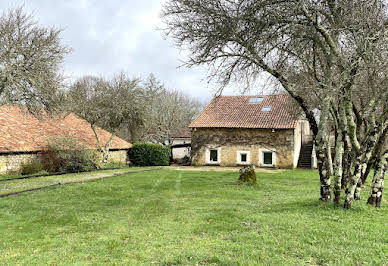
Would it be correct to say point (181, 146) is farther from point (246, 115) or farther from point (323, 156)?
point (323, 156)

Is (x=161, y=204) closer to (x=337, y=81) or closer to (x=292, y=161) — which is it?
(x=337, y=81)

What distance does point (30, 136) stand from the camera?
64.2 ft

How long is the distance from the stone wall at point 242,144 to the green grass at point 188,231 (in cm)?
1571

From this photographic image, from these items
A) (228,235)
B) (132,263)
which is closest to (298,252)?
(228,235)

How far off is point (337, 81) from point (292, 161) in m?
18.7

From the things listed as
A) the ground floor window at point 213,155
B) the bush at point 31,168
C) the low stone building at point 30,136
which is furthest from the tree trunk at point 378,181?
the ground floor window at point 213,155

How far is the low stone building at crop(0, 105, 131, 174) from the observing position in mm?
16734

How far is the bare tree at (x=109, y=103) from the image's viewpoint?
2325 cm

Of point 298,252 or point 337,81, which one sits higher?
point 337,81

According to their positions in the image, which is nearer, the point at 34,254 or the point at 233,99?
the point at 34,254

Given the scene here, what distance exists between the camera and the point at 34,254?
5023 millimetres

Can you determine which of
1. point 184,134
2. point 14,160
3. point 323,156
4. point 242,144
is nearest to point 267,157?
point 242,144

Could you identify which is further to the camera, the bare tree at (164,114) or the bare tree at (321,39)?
the bare tree at (164,114)

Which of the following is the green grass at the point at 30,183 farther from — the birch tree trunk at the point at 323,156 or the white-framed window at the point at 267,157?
the white-framed window at the point at 267,157
